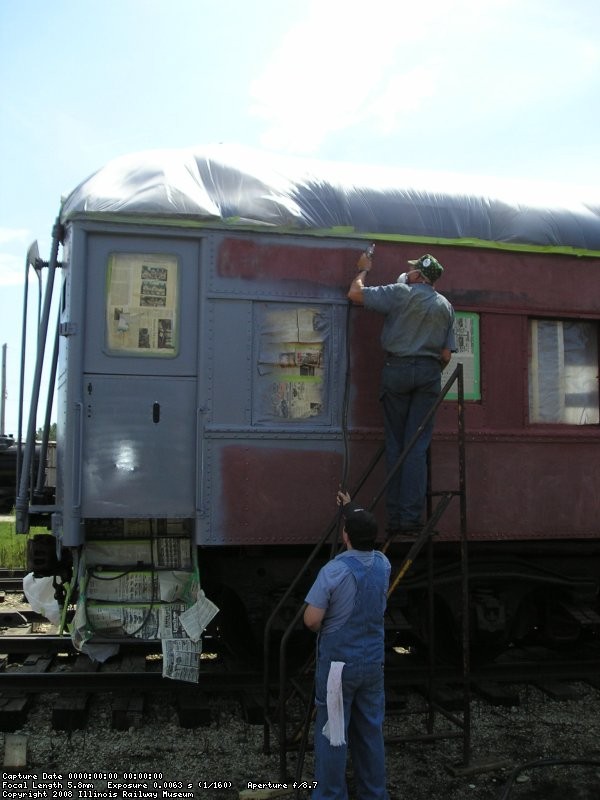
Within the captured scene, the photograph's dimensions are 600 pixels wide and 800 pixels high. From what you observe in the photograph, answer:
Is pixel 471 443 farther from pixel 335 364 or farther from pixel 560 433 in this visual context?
pixel 335 364

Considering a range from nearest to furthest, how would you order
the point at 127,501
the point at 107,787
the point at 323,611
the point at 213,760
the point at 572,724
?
the point at 323,611 < the point at 107,787 < the point at 213,760 < the point at 127,501 < the point at 572,724

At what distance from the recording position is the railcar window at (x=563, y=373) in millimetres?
5637

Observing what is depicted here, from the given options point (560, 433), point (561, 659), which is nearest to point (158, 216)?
point (560, 433)

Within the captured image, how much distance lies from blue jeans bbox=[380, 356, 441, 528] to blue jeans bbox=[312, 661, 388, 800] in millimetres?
1322

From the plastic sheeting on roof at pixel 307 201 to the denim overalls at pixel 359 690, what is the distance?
255cm

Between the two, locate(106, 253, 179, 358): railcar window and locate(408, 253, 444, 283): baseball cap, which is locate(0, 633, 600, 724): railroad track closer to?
locate(106, 253, 179, 358): railcar window

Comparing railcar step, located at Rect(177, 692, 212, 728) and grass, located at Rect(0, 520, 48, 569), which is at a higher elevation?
grass, located at Rect(0, 520, 48, 569)

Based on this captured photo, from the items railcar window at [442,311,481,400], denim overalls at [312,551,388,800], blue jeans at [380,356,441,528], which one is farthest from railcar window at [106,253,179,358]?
denim overalls at [312,551,388,800]

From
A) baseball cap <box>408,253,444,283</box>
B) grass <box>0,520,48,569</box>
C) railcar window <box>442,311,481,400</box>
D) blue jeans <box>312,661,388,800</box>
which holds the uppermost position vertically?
baseball cap <box>408,253,444,283</box>

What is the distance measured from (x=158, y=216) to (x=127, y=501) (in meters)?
1.85

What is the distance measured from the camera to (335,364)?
5.17 m

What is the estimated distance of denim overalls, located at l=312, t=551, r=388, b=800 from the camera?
11.6 feet

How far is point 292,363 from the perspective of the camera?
16.9 feet

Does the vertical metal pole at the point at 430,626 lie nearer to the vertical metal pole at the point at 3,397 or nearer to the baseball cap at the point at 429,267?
the baseball cap at the point at 429,267
